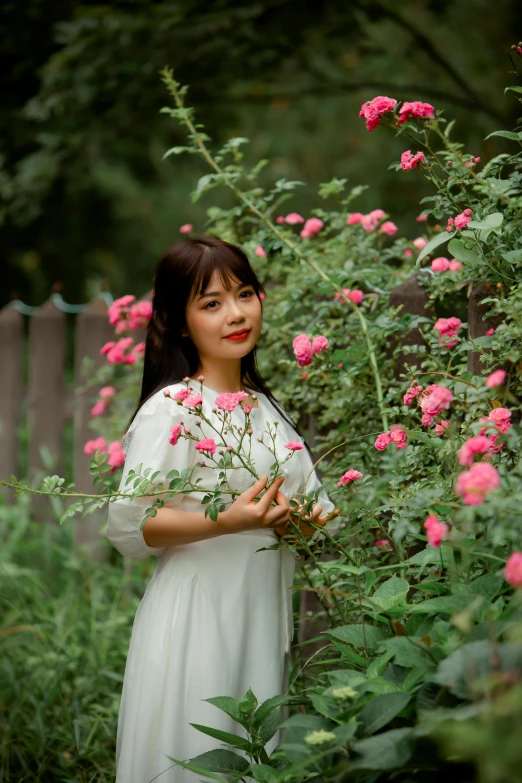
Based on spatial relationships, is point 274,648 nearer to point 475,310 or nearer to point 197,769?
point 197,769

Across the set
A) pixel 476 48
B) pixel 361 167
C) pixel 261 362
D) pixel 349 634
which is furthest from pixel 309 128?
pixel 349 634

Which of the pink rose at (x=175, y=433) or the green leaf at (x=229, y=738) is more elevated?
the pink rose at (x=175, y=433)

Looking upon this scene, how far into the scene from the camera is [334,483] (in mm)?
2391

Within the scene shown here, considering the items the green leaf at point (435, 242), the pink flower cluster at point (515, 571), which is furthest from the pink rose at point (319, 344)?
the pink flower cluster at point (515, 571)

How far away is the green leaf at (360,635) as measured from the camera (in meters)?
1.63

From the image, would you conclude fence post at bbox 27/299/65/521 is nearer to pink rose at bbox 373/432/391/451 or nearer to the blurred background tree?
the blurred background tree

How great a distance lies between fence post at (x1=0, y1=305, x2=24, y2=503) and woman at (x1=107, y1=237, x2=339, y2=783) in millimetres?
2831

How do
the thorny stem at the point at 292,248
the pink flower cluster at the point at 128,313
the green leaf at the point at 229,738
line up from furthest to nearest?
the pink flower cluster at the point at 128,313
the thorny stem at the point at 292,248
the green leaf at the point at 229,738

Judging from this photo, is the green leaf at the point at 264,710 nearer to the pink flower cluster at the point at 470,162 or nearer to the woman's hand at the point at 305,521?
the woman's hand at the point at 305,521

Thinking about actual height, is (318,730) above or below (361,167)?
below

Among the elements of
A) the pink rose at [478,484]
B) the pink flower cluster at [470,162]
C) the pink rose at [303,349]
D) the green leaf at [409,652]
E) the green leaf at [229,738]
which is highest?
the pink flower cluster at [470,162]

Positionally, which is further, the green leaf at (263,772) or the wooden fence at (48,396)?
the wooden fence at (48,396)

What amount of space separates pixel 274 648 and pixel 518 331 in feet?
3.22

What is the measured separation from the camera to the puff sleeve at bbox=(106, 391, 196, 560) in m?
1.97
